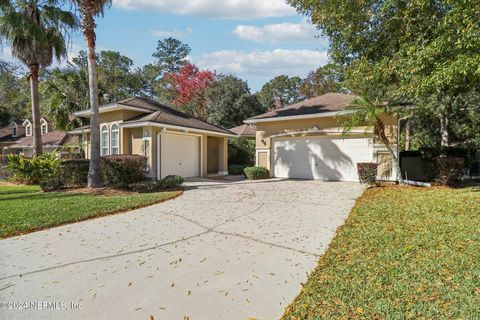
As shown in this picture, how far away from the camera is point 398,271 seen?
3975mm

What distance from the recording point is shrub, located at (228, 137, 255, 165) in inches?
909

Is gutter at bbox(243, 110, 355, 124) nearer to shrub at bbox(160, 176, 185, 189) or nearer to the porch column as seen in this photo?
the porch column

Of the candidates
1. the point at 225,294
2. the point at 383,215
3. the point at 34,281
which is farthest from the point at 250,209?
the point at 34,281

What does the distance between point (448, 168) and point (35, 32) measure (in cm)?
2041

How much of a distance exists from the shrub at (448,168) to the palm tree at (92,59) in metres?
14.5

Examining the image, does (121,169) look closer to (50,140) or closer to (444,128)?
(444,128)

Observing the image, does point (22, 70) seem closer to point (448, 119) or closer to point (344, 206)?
point (344, 206)

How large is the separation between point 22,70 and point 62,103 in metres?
4.00

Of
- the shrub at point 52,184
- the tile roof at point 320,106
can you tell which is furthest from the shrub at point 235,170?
the shrub at point 52,184

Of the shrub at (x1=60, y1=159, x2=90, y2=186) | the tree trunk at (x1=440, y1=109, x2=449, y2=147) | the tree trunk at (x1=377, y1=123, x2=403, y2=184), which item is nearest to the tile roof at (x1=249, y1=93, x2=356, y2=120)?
the tree trunk at (x1=377, y1=123, x2=403, y2=184)

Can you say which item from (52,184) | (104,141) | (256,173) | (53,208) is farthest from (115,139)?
(53,208)

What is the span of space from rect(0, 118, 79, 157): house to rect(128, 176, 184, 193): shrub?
65.8 ft

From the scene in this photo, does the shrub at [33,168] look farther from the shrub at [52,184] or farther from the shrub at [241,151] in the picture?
the shrub at [241,151]

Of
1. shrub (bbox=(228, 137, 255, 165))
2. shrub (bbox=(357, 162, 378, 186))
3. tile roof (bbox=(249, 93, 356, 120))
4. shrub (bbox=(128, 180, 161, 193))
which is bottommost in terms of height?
shrub (bbox=(128, 180, 161, 193))
